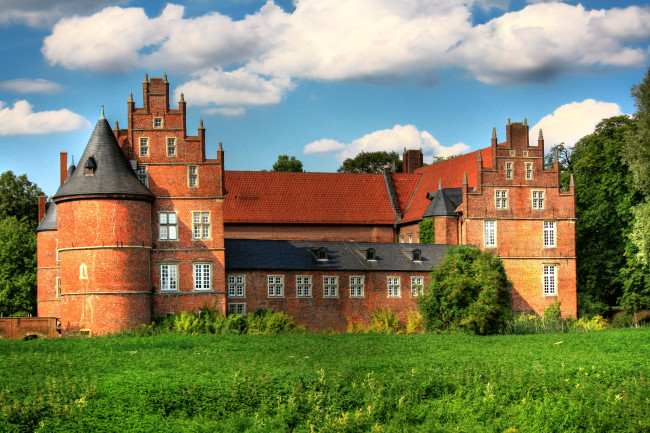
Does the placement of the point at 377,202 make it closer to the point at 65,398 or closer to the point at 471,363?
the point at 471,363

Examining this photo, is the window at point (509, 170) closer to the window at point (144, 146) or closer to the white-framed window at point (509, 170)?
the white-framed window at point (509, 170)

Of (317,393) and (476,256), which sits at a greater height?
(476,256)

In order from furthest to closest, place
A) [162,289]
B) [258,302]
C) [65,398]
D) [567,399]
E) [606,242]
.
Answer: [606,242], [258,302], [162,289], [567,399], [65,398]

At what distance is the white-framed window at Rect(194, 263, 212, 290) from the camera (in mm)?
38344

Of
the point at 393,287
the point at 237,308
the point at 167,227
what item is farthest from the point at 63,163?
the point at 393,287

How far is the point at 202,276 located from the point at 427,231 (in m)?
15.1

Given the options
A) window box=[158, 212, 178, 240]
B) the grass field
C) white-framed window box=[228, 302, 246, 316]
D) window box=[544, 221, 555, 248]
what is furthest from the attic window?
window box=[544, 221, 555, 248]

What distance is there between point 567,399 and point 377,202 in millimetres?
34151

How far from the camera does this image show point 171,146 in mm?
38781

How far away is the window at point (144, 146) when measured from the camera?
127 ft

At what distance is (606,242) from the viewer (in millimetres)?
51312

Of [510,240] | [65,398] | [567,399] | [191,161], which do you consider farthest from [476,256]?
[65,398]

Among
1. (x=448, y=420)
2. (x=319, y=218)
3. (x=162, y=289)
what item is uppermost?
(x=319, y=218)

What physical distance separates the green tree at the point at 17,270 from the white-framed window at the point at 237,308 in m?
16.6
